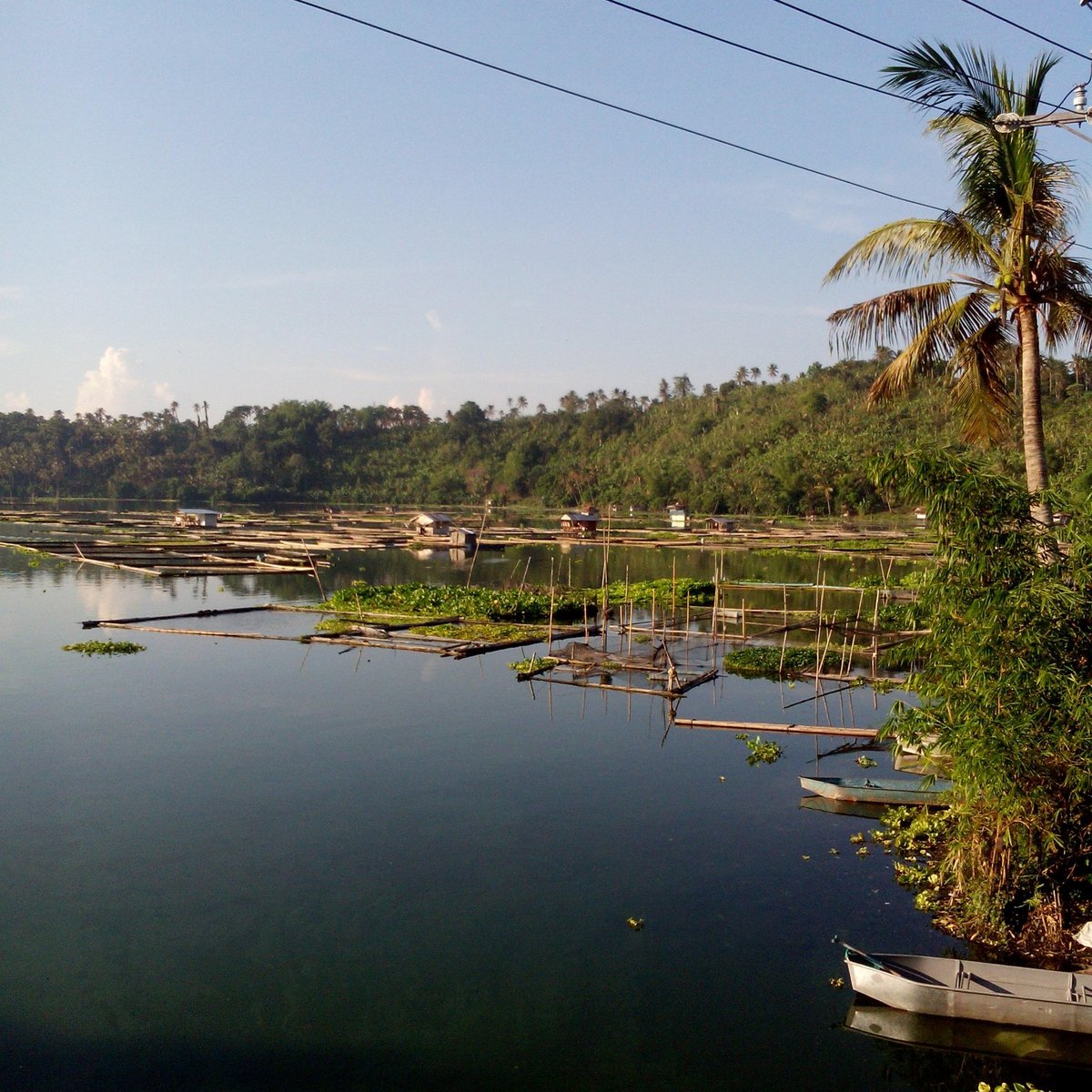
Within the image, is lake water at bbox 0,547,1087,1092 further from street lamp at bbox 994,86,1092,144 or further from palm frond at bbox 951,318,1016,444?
street lamp at bbox 994,86,1092,144

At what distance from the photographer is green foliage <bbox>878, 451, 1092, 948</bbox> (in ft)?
22.5

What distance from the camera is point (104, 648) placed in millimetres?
18062

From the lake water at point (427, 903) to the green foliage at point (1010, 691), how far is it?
0.81 meters

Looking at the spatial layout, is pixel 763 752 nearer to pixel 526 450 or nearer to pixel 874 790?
pixel 874 790

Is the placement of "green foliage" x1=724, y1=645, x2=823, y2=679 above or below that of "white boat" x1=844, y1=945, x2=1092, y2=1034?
above

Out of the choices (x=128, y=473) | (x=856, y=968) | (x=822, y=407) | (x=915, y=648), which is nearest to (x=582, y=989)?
(x=856, y=968)

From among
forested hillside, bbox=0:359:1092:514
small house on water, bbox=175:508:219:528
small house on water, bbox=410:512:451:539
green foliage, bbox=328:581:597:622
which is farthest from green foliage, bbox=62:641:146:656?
forested hillside, bbox=0:359:1092:514

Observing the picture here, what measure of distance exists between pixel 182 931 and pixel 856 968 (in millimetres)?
4695

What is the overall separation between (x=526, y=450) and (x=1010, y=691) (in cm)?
8872

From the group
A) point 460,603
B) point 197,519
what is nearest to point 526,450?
point 197,519

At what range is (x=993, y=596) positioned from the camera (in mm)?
7062

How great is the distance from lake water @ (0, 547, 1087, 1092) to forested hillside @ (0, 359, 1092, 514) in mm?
49801

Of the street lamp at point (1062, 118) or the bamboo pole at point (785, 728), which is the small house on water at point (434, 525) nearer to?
the bamboo pole at point (785, 728)

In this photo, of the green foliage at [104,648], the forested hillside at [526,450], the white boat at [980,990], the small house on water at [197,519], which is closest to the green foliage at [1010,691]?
the white boat at [980,990]
